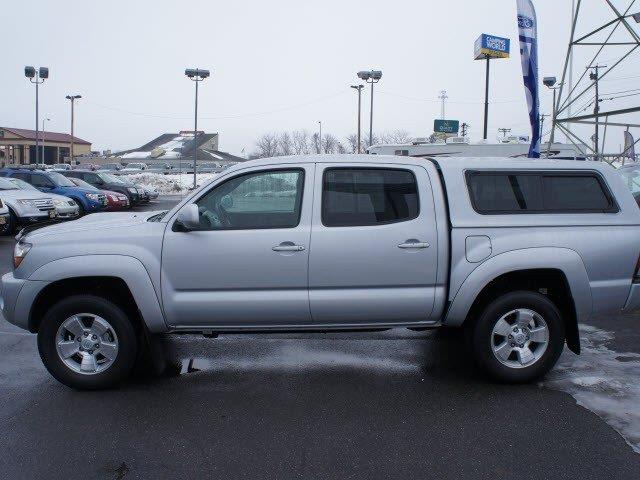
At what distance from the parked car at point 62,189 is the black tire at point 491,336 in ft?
63.4

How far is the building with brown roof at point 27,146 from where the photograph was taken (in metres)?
88.7

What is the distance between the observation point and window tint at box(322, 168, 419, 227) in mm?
5246

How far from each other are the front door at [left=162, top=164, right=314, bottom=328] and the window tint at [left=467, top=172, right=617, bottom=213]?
148cm

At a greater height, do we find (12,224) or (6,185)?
(6,185)

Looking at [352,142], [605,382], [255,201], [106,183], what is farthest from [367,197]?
[352,142]

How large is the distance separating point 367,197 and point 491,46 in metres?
27.9

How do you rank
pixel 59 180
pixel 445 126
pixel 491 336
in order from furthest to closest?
1. pixel 445 126
2. pixel 59 180
3. pixel 491 336

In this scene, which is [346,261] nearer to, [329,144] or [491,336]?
[491,336]

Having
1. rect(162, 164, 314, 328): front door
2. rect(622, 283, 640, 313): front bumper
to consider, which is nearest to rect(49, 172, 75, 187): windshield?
rect(162, 164, 314, 328): front door

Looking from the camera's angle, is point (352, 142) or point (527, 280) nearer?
point (527, 280)

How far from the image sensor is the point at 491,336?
534 centimetres

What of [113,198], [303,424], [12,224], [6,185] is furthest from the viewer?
[113,198]

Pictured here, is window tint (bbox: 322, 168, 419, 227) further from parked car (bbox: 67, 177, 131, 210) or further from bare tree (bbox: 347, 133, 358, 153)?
bare tree (bbox: 347, 133, 358, 153)

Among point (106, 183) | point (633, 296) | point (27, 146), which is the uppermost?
A: point (27, 146)
